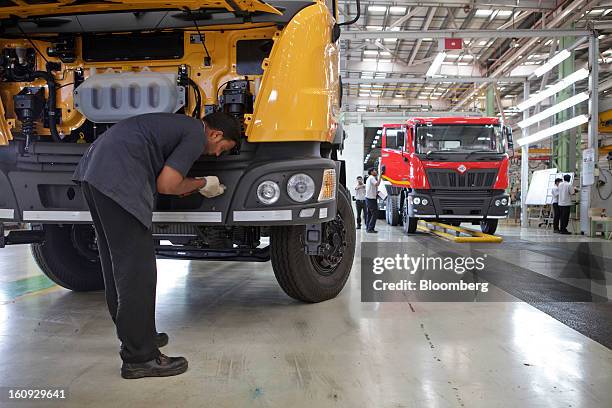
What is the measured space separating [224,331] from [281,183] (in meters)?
1.03

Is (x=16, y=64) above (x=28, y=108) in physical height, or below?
above

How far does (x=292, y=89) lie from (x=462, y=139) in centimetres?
781

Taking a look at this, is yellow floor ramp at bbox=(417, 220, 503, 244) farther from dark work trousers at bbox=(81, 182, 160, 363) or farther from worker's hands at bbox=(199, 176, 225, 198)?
dark work trousers at bbox=(81, 182, 160, 363)

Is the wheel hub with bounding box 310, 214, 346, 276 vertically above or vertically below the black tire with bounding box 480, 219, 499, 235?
above

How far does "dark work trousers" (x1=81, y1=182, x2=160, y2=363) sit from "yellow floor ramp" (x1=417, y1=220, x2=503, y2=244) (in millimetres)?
6624

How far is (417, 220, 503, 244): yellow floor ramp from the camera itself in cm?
824

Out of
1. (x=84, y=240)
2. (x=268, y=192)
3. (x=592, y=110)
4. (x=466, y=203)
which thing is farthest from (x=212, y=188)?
(x=592, y=110)

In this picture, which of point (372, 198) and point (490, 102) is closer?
point (372, 198)

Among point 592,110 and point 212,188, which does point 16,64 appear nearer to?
point 212,188

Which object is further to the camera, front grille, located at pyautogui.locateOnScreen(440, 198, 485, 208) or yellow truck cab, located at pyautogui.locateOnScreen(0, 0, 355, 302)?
front grille, located at pyautogui.locateOnScreen(440, 198, 485, 208)

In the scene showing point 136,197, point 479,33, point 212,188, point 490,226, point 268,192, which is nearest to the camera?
point 136,197

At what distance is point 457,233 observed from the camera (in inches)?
360

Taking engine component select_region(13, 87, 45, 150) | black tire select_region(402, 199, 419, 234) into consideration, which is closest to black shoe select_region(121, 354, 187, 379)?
engine component select_region(13, 87, 45, 150)

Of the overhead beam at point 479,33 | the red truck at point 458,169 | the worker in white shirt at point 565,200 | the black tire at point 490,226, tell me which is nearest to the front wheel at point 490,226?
the black tire at point 490,226
